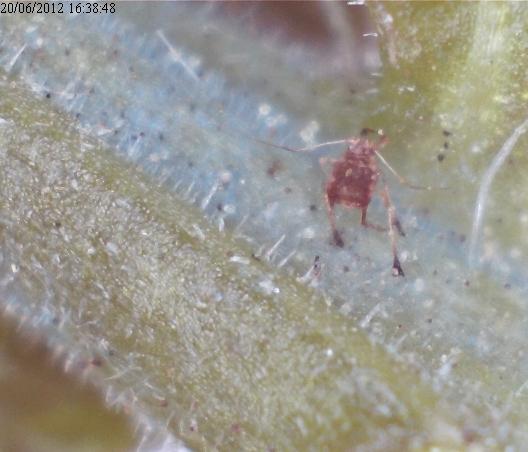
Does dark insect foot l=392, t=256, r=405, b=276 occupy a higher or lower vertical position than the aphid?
lower

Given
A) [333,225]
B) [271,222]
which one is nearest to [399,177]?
[333,225]

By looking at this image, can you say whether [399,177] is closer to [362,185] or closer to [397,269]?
→ [362,185]

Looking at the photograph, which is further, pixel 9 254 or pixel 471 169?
pixel 9 254

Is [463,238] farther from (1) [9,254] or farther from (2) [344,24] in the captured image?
(1) [9,254]

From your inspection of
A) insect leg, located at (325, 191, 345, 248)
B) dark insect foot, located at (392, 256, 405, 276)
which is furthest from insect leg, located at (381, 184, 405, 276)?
insect leg, located at (325, 191, 345, 248)

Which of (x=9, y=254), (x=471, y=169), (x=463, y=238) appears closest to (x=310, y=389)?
(x=463, y=238)

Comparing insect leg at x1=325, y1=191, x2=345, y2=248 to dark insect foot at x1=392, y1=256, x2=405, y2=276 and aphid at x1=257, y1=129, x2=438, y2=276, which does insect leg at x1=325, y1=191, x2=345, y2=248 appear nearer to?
aphid at x1=257, y1=129, x2=438, y2=276

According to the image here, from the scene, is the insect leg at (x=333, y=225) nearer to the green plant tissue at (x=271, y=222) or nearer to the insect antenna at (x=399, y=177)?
the green plant tissue at (x=271, y=222)

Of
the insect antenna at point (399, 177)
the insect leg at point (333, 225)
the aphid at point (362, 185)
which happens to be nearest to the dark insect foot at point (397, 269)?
the aphid at point (362, 185)
